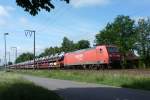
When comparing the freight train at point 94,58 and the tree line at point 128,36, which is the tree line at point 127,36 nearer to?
the tree line at point 128,36

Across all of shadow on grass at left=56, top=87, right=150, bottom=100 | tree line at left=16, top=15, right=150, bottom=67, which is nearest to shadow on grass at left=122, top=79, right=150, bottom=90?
shadow on grass at left=56, top=87, right=150, bottom=100

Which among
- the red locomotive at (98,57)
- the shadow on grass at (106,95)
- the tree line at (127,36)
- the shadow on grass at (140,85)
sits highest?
the tree line at (127,36)

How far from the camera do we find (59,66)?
83812mm

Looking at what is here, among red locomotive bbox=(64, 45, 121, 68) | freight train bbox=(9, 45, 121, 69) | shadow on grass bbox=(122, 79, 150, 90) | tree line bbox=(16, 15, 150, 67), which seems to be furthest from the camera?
tree line bbox=(16, 15, 150, 67)

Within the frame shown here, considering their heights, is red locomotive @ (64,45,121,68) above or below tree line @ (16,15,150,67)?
below

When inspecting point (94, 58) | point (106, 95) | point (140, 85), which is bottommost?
point (106, 95)

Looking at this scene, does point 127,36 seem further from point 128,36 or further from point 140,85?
point 140,85

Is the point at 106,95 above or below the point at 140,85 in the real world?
below

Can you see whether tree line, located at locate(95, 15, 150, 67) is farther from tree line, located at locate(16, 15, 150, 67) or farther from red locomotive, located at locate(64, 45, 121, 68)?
red locomotive, located at locate(64, 45, 121, 68)

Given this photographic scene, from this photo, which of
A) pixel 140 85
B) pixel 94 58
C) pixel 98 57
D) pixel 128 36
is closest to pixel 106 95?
pixel 140 85

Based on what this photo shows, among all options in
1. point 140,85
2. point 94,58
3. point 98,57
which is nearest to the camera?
point 140,85

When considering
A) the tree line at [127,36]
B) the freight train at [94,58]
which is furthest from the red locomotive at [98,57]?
the tree line at [127,36]

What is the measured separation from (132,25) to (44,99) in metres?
110

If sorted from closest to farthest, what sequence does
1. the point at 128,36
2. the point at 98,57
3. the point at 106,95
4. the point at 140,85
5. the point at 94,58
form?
the point at 106,95 → the point at 140,85 → the point at 98,57 → the point at 94,58 → the point at 128,36
